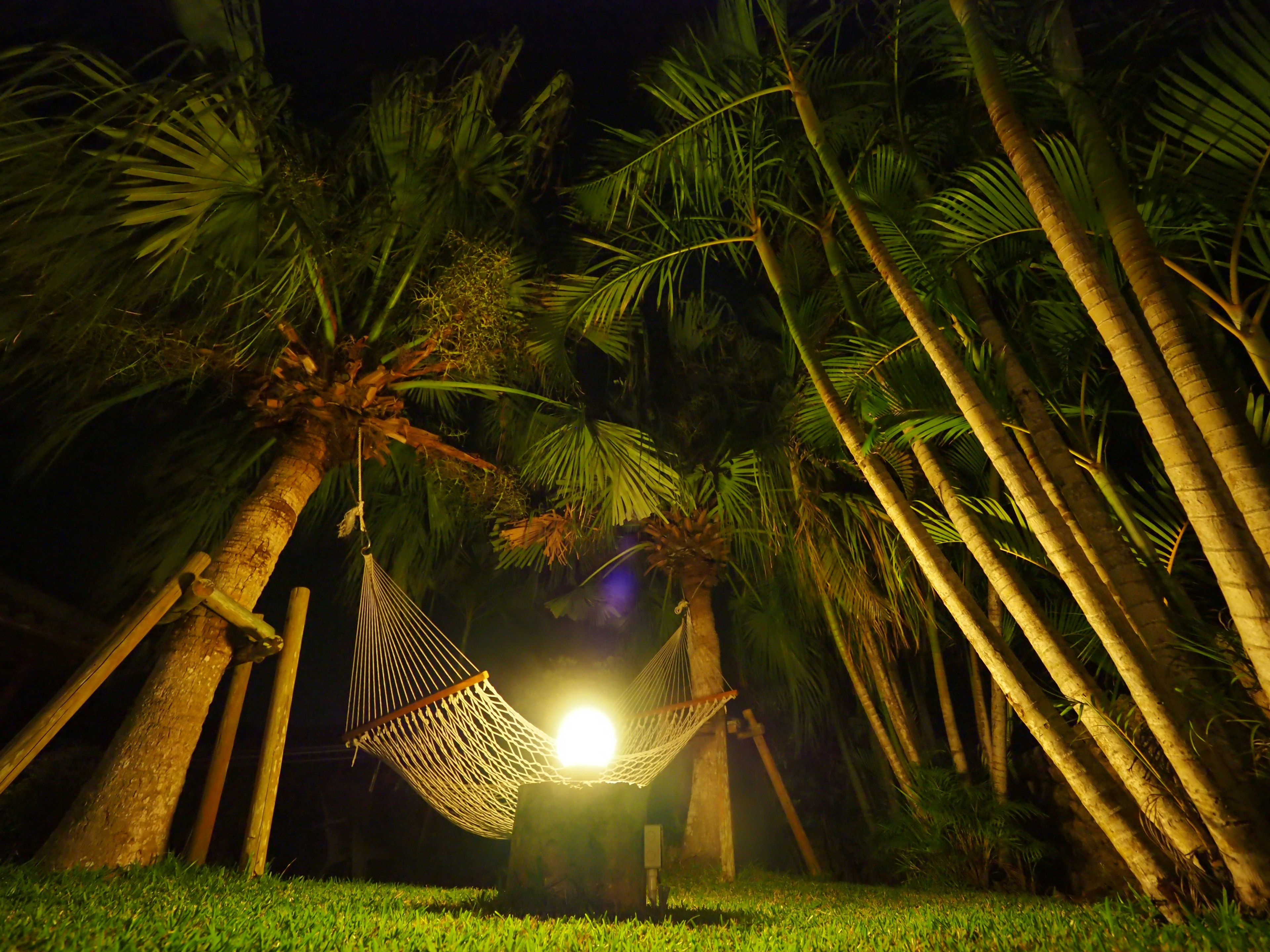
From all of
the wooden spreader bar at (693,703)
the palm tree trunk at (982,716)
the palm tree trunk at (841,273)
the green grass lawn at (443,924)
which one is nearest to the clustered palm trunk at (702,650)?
the wooden spreader bar at (693,703)

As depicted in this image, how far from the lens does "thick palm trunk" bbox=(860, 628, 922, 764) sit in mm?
Answer: 4215

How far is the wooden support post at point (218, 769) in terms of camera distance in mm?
2645

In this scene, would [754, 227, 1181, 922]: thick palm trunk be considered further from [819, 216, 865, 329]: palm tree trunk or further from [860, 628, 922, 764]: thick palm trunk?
[860, 628, 922, 764]: thick palm trunk

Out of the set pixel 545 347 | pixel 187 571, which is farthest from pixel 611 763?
pixel 545 347

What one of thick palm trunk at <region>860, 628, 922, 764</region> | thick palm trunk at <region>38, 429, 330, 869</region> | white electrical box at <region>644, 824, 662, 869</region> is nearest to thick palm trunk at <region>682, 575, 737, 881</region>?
thick palm trunk at <region>860, 628, 922, 764</region>

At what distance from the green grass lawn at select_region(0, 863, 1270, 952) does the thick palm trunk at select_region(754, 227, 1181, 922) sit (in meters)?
0.14

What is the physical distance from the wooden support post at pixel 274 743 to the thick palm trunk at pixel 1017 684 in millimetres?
2467

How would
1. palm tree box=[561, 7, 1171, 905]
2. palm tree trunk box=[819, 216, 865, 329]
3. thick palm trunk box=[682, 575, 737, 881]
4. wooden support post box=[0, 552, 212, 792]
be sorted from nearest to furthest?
palm tree box=[561, 7, 1171, 905] → wooden support post box=[0, 552, 212, 792] → palm tree trunk box=[819, 216, 865, 329] → thick palm trunk box=[682, 575, 737, 881]

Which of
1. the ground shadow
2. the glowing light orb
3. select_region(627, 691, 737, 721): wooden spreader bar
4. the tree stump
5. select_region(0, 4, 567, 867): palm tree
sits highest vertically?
select_region(0, 4, 567, 867): palm tree

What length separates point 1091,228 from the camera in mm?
2123

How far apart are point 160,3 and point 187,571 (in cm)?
241

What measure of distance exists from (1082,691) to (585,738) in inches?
61.9

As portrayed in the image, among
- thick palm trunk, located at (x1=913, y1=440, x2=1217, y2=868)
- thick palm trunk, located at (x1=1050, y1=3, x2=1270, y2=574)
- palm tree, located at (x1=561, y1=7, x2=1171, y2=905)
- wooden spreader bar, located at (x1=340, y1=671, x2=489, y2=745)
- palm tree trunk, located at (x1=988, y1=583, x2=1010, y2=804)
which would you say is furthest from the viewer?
palm tree trunk, located at (x1=988, y1=583, x2=1010, y2=804)

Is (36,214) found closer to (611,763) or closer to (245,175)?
(245,175)
